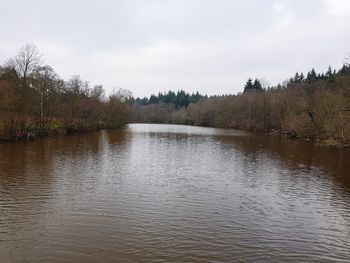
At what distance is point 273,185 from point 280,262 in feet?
41.7

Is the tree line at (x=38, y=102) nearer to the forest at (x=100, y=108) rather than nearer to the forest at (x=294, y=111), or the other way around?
the forest at (x=100, y=108)

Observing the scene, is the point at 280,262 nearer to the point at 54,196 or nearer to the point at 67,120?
the point at 54,196

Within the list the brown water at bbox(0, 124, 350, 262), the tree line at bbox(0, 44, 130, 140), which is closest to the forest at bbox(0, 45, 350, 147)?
the tree line at bbox(0, 44, 130, 140)

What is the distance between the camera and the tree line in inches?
1826

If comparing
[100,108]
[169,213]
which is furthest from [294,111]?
[169,213]

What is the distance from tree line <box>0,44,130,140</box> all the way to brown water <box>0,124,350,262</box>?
18.7 metres

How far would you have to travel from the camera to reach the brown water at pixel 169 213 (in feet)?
39.5

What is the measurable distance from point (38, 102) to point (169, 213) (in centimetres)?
4522

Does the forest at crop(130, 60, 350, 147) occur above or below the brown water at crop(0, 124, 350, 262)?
above

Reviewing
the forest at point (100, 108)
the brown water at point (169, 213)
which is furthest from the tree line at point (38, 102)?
the brown water at point (169, 213)

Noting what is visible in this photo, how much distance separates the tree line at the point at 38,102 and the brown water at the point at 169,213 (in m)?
18.7

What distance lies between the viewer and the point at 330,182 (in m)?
25.6

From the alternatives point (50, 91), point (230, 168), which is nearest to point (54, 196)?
point (230, 168)

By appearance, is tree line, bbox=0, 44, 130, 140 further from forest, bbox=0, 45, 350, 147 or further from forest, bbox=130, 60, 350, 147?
forest, bbox=130, 60, 350, 147
